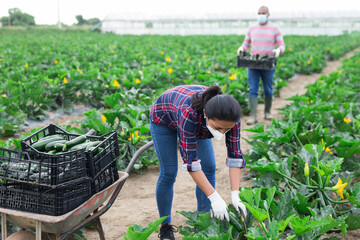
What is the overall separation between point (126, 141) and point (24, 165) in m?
2.30

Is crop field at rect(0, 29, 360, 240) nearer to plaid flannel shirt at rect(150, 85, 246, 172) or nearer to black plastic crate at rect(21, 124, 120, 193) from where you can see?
plaid flannel shirt at rect(150, 85, 246, 172)

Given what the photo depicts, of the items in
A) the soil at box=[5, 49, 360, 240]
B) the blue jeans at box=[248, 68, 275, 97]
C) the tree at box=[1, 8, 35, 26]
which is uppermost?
the tree at box=[1, 8, 35, 26]

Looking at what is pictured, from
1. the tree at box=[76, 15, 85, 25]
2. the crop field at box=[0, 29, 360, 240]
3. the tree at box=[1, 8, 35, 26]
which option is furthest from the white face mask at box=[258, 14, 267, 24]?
the tree at box=[76, 15, 85, 25]

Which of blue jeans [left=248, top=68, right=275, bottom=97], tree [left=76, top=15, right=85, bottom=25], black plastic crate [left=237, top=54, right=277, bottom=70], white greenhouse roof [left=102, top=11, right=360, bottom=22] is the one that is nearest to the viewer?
black plastic crate [left=237, top=54, right=277, bottom=70]

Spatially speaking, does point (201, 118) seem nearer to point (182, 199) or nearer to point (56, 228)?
point (56, 228)

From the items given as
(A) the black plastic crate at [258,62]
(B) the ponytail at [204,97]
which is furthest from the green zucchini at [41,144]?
(A) the black plastic crate at [258,62]

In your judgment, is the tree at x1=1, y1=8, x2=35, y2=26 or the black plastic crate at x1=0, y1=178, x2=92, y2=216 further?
the tree at x1=1, y1=8, x2=35, y2=26

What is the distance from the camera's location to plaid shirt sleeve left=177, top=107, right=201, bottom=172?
2.32m

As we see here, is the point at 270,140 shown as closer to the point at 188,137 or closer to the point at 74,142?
the point at 188,137

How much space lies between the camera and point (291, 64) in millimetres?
12078

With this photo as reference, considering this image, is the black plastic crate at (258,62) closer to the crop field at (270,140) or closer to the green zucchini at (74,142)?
the crop field at (270,140)

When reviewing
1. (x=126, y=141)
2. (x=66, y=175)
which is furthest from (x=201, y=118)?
(x=126, y=141)

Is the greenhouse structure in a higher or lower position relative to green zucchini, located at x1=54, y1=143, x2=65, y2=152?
higher

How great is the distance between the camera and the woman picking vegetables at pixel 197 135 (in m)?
2.19
